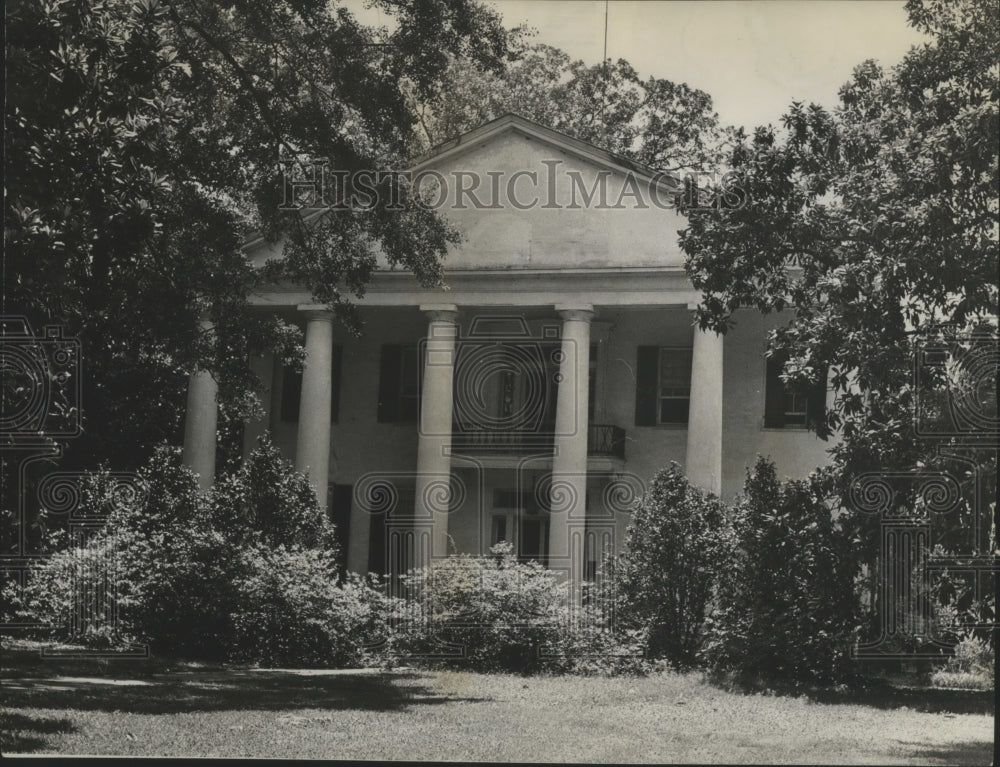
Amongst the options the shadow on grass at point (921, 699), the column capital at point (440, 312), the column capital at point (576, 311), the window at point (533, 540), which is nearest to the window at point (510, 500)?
the window at point (533, 540)

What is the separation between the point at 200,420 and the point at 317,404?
1.02 metres

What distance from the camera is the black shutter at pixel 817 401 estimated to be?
9969 mm

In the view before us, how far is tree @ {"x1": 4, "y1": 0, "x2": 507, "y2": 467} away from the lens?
32.7ft

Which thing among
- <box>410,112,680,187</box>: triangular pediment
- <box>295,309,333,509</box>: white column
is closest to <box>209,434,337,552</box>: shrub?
<box>295,309,333,509</box>: white column

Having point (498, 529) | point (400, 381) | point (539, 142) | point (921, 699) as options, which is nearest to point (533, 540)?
point (498, 529)

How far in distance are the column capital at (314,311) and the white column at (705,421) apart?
340 cm

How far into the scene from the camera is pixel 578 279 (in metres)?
12.5

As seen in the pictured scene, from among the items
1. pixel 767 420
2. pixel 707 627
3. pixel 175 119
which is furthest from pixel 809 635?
pixel 175 119

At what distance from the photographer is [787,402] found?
33.8 feet

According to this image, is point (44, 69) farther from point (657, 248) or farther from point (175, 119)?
point (657, 248)

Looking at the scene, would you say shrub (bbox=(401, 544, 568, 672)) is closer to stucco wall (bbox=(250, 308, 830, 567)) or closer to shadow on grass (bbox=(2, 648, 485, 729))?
stucco wall (bbox=(250, 308, 830, 567))

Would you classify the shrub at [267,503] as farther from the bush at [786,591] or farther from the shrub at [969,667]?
the shrub at [969,667]

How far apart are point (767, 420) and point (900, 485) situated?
2091 mm

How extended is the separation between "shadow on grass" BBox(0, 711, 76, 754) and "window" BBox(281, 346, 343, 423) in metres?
3.27
